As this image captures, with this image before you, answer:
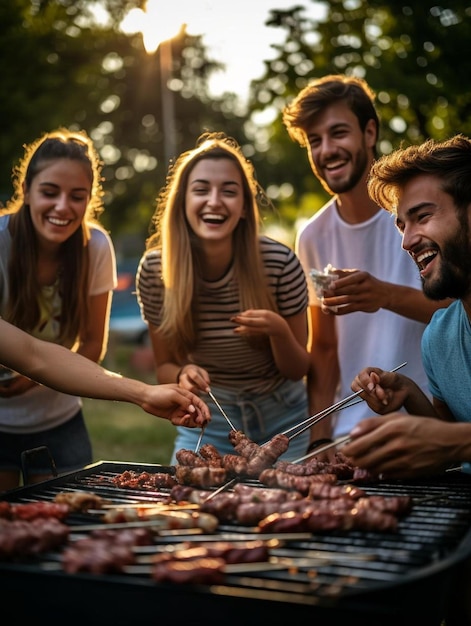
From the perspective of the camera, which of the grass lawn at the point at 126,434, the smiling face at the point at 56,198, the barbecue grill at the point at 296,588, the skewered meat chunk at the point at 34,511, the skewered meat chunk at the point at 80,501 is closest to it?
the barbecue grill at the point at 296,588

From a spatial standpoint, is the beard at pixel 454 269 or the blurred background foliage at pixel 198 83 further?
the blurred background foliage at pixel 198 83

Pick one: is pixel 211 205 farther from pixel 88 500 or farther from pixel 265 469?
pixel 88 500

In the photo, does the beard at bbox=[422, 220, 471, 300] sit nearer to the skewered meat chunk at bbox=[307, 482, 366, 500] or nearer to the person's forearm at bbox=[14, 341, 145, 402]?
the skewered meat chunk at bbox=[307, 482, 366, 500]

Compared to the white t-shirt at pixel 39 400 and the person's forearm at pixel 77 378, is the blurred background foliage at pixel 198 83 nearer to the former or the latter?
the white t-shirt at pixel 39 400

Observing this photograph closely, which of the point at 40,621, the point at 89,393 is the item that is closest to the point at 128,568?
the point at 40,621

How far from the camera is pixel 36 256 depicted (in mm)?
4750

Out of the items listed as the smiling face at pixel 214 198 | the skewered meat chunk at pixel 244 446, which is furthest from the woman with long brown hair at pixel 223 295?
the skewered meat chunk at pixel 244 446

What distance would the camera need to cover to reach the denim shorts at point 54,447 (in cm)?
476

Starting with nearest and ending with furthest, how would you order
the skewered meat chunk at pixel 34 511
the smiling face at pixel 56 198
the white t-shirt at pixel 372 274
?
the skewered meat chunk at pixel 34 511 < the smiling face at pixel 56 198 < the white t-shirt at pixel 372 274

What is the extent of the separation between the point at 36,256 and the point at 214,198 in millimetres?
1116

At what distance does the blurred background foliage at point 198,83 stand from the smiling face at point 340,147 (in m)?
0.60

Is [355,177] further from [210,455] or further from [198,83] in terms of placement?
[198,83]

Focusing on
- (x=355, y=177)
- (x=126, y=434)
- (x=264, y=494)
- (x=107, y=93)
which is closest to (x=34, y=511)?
(x=264, y=494)

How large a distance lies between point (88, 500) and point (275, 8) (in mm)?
4511
